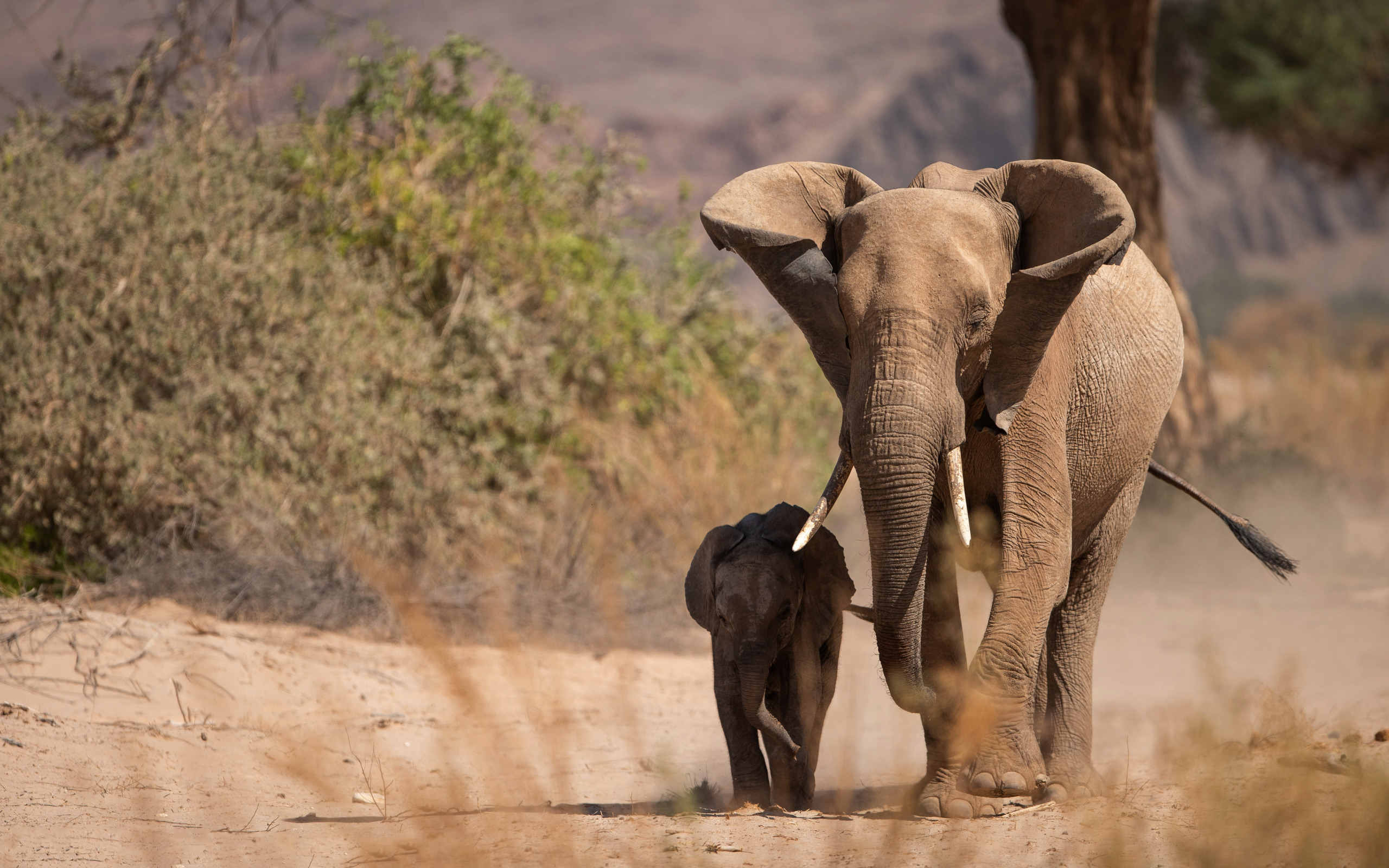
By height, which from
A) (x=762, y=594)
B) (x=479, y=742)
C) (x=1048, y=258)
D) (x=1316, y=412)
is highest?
(x=1048, y=258)

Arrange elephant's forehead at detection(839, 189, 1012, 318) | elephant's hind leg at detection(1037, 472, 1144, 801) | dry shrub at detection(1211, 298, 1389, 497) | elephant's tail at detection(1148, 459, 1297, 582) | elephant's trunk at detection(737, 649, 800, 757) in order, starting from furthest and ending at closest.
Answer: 1. dry shrub at detection(1211, 298, 1389, 497)
2. elephant's tail at detection(1148, 459, 1297, 582)
3. elephant's hind leg at detection(1037, 472, 1144, 801)
4. elephant's trunk at detection(737, 649, 800, 757)
5. elephant's forehead at detection(839, 189, 1012, 318)

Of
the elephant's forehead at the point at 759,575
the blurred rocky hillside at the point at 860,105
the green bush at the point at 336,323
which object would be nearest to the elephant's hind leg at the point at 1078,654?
the elephant's forehead at the point at 759,575

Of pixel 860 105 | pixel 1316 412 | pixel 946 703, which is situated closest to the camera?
pixel 946 703

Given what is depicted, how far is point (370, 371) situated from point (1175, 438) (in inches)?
286

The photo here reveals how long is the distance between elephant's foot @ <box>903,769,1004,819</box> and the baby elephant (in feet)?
1.54

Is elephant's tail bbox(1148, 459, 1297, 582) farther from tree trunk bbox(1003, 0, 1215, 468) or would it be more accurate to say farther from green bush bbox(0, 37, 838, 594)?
tree trunk bbox(1003, 0, 1215, 468)

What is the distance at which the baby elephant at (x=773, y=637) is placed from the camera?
14.3ft

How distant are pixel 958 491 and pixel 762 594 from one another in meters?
0.88

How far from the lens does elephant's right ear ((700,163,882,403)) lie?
4.06 metres

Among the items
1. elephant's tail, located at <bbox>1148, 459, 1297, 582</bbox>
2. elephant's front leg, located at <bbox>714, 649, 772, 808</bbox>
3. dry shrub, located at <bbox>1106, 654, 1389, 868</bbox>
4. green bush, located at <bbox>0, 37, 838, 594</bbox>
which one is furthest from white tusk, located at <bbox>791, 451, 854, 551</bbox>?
green bush, located at <bbox>0, 37, 838, 594</bbox>

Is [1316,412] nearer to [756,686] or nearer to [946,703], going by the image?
[946,703]

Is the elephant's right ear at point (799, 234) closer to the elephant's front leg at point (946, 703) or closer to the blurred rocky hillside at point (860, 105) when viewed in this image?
the elephant's front leg at point (946, 703)

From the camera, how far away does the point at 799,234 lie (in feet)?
14.1

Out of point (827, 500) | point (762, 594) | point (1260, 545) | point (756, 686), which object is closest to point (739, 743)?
point (756, 686)
